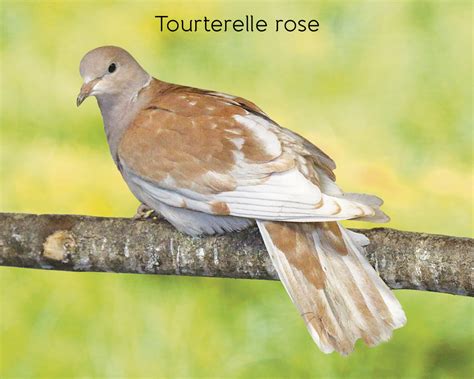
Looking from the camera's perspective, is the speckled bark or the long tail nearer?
the long tail

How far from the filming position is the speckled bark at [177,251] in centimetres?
231

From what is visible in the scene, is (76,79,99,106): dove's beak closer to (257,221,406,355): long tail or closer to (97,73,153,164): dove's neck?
(97,73,153,164): dove's neck

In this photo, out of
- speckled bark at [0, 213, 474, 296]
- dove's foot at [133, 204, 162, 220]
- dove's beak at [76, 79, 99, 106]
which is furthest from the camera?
dove's foot at [133, 204, 162, 220]

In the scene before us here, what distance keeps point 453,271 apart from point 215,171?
0.61 meters

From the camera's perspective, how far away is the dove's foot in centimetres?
253

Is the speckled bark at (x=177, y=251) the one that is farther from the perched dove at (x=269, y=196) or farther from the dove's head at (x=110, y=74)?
the dove's head at (x=110, y=74)

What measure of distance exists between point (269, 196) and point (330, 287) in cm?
25

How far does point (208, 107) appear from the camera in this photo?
238 centimetres

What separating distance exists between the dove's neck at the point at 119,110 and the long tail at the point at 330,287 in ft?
1.64

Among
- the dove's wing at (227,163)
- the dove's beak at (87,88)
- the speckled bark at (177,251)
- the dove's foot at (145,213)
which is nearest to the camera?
the dove's wing at (227,163)

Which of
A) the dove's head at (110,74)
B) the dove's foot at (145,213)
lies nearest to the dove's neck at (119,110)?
the dove's head at (110,74)

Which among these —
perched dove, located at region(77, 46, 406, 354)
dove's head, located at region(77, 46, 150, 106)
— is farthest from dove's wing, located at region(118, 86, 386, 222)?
dove's head, located at region(77, 46, 150, 106)

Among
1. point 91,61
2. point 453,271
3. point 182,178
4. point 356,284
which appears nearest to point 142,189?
point 182,178

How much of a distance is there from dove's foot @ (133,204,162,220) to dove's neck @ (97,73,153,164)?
143 mm
